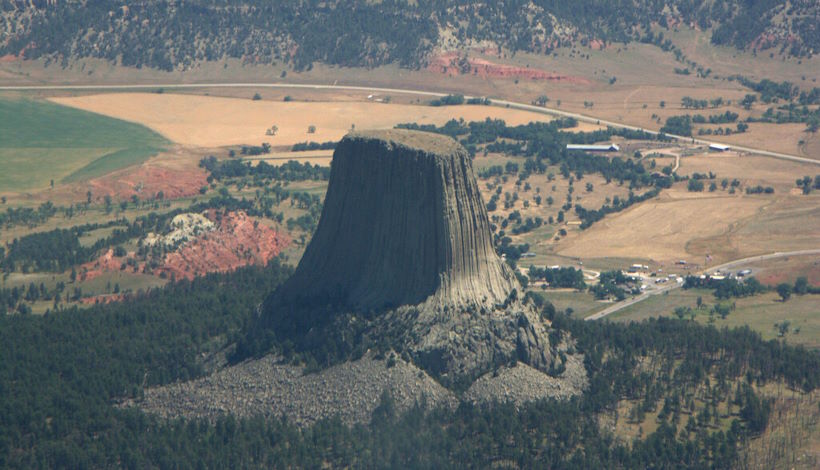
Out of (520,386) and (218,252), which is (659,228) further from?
(520,386)

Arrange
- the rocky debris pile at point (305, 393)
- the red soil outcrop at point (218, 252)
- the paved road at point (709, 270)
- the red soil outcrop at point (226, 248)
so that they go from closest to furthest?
the rocky debris pile at point (305, 393) < the paved road at point (709, 270) < the red soil outcrop at point (218, 252) < the red soil outcrop at point (226, 248)

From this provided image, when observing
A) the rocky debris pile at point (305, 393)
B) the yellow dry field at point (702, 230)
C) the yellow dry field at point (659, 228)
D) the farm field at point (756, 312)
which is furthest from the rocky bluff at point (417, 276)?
the yellow dry field at point (702, 230)

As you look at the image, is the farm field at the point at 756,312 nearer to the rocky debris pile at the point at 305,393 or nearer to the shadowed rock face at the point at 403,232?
the shadowed rock face at the point at 403,232

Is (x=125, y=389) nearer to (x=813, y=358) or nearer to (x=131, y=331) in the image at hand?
(x=131, y=331)

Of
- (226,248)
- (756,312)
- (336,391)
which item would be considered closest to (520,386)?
(336,391)

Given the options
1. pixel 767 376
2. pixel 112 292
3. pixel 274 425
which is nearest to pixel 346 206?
pixel 274 425

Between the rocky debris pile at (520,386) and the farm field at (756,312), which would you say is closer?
the rocky debris pile at (520,386)
